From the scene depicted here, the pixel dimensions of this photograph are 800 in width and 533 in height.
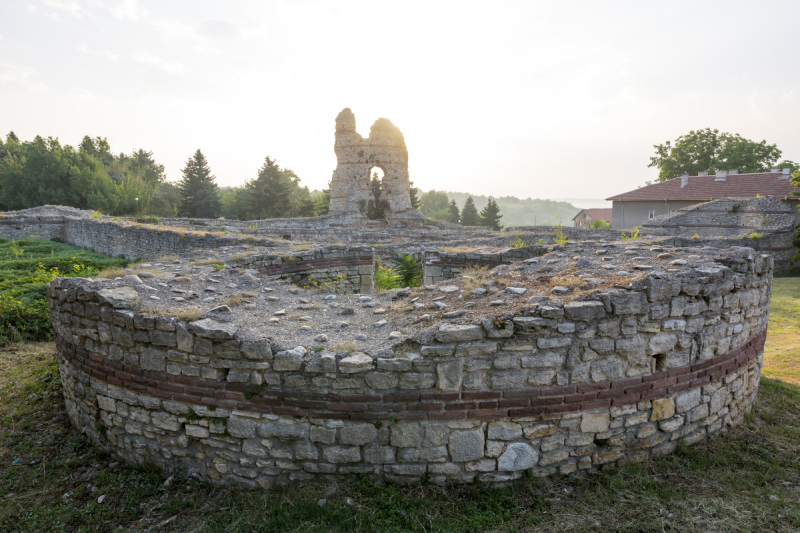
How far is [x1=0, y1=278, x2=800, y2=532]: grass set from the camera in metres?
3.11

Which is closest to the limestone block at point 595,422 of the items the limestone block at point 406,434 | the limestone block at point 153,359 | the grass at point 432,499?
the grass at point 432,499

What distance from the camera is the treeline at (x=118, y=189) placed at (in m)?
30.6

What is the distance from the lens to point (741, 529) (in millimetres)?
2994

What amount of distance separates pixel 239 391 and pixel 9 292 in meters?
7.21

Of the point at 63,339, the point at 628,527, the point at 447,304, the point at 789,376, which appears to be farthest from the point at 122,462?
the point at 789,376

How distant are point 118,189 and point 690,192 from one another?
38793 millimetres

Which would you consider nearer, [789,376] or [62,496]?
[62,496]

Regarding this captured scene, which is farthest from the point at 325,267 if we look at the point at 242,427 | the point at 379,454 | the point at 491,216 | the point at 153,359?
the point at 491,216

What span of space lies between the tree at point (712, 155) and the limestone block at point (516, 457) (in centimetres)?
3977

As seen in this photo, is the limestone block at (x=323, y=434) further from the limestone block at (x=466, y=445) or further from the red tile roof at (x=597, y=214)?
the red tile roof at (x=597, y=214)

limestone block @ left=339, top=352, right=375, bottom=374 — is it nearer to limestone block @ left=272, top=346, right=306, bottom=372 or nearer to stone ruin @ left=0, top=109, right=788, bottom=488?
stone ruin @ left=0, top=109, right=788, bottom=488

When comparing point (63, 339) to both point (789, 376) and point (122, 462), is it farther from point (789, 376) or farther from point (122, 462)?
point (789, 376)

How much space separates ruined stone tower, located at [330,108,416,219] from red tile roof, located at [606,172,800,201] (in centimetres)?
1521

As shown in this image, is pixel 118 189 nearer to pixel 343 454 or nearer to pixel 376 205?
pixel 376 205
